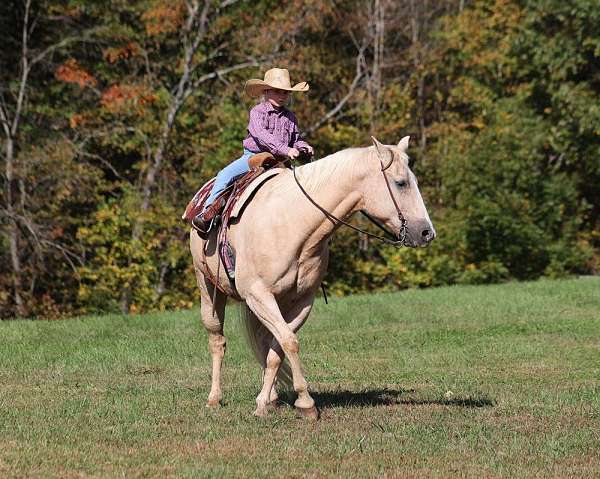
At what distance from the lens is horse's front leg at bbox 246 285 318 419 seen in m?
9.89

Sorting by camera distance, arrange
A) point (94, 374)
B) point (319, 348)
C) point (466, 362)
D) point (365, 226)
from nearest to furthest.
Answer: point (94, 374) < point (466, 362) < point (319, 348) < point (365, 226)

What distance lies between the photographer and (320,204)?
32.4 feet

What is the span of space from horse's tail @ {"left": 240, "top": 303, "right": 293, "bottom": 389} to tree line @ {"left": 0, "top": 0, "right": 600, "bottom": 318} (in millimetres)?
18431

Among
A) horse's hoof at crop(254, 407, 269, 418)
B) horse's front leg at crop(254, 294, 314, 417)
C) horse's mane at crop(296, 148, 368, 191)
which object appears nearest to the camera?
horse's mane at crop(296, 148, 368, 191)

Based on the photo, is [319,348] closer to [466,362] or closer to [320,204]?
[466,362]

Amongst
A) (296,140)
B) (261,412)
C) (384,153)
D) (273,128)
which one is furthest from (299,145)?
(261,412)

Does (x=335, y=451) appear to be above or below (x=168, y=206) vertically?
above

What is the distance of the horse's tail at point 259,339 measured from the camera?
35.9 feet

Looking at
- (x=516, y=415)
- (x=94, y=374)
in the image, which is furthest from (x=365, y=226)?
(x=516, y=415)

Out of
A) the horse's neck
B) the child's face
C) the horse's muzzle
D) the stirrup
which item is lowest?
the stirrup

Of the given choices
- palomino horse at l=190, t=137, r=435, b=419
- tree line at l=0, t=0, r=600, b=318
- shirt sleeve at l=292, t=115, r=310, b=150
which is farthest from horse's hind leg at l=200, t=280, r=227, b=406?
tree line at l=0, t=0, r=600, b=318

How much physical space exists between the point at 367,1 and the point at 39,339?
2141 centimetres

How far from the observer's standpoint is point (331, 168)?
993cm

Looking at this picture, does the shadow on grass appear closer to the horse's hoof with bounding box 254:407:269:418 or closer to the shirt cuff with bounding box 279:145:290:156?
the horse's hoof with bounding box 254:407:269:418
